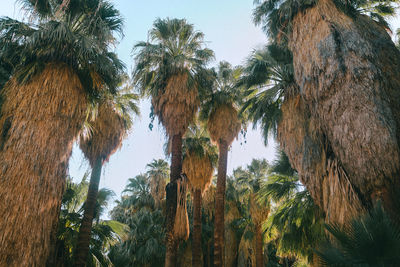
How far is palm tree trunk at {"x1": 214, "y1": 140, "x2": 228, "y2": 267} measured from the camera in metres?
12.2

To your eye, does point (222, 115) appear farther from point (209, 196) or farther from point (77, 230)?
point (77, 230)

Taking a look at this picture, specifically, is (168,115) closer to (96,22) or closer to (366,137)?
(96,22)

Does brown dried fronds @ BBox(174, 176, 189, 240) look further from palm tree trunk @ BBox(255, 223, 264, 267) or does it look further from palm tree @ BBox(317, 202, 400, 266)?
palm tree trunk @ BBox(255, 223, 264, 267)

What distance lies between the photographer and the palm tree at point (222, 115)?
44.2 feet

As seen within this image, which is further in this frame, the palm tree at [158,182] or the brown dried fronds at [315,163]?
the palm tree at [158,182]

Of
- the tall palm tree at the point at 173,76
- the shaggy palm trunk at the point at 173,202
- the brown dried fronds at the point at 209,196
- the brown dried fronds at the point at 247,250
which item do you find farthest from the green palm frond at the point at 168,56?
the brown dried fronds at the point at 247,250

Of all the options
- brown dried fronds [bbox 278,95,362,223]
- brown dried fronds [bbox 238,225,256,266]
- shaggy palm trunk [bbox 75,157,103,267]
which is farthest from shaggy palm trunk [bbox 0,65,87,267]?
brown dried fronds [bbox 238,225,256,266]

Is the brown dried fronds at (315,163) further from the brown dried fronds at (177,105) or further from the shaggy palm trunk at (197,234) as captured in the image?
the shaggy palm trunk at (197,234)

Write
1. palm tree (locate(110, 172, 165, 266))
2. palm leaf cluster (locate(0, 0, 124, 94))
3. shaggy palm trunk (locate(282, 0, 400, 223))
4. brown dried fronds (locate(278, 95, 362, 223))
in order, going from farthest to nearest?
palm tree (locate(110, 172, 165, 266)) < palm leaf cluster (locate(0, 0, 124, 94)) < brown dried fronds (locate(278, 95, 362, 223)) < shaggy palm trunk (locate(282, 0, 400, 223))

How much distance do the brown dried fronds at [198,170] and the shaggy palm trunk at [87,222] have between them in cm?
465

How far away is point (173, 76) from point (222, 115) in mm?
3565

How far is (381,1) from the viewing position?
10688 millimetres

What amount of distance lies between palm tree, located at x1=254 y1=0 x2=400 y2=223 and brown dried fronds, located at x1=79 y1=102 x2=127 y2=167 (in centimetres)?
700

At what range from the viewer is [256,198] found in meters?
13.4
